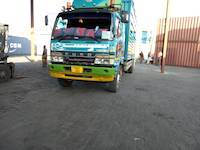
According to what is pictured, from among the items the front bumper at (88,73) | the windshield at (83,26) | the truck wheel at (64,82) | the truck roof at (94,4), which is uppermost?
the truck roof at (94,4)

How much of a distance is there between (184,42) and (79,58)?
1669cm

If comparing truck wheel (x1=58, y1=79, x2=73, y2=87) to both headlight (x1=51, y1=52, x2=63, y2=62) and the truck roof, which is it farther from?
the truck roof

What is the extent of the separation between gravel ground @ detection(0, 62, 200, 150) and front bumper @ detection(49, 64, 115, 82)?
600mm

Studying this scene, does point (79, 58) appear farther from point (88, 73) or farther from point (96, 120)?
point (96, 120)

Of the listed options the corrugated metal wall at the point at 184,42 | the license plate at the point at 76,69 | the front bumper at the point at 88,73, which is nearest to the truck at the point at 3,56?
the front bumper at the point at 88,73

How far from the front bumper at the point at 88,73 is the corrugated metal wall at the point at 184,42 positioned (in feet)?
52.5

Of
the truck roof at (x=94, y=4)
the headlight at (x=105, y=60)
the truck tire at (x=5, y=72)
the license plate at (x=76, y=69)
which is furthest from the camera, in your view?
the truck tire at (x=5, y=72)

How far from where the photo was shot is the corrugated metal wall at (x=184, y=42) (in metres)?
19.0

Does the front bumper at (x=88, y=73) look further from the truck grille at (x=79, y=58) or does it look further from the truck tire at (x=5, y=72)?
the truck tire at (x=5, y=72)

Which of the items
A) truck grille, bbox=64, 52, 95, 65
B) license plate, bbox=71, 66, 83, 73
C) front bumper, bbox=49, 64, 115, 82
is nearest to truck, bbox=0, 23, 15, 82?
front bumper, bbox=49, 64, 115, 82

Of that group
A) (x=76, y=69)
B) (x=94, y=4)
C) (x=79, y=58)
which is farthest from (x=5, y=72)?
(x=94, y=4)

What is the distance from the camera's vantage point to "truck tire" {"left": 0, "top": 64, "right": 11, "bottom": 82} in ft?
Answer: 26.2

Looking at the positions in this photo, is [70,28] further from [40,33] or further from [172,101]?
[40,33]

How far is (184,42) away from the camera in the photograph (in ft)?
64.1
